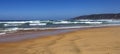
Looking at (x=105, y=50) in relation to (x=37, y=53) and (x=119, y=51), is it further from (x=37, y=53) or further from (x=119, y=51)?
(x=37, y=53)

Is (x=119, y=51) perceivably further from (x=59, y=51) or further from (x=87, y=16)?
(x=87, y=16)

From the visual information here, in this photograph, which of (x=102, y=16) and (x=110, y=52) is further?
(x=102, y=16)

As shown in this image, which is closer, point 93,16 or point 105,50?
point 105,50

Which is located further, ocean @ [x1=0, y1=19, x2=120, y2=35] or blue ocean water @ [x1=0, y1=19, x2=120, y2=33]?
blue ocean water @ [x1=0, y1=19, x2=120, y2=33]

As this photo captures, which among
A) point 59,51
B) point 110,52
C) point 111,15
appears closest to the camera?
point 110,52

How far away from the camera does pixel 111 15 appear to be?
103 m

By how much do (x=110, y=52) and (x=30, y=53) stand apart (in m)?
2.19

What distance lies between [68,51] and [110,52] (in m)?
1.18

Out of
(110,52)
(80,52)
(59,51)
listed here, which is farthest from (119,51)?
(59,51)

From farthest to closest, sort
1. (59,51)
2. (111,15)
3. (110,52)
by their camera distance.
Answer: (111,15), (59,51), (110,52)

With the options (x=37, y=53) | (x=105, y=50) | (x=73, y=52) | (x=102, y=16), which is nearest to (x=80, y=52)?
(x=73, y=52)

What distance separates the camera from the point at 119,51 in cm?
710

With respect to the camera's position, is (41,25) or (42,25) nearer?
(42,25)

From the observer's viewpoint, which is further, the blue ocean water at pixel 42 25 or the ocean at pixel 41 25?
the blue ocean water at pixel 42 25
